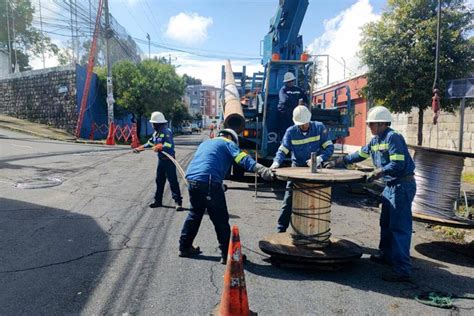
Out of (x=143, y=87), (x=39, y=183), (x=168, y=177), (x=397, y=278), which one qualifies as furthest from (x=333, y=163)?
(x=143, y=87)

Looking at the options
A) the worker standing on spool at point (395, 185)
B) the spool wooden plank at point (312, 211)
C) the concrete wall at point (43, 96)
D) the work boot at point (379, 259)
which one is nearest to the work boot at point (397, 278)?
the worker standing on spool at point (395, 185)

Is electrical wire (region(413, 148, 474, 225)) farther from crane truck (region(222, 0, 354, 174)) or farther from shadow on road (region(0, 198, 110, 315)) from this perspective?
shadow on road (region(0, 198, 110, 315))

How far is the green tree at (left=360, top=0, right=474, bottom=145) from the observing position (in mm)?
9781

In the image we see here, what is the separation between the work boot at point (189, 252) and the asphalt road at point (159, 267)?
131 mm

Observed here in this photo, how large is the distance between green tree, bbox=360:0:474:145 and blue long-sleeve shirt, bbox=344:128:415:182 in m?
5.90

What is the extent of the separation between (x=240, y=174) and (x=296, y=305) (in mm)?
7717

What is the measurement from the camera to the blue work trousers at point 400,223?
454 centimetres

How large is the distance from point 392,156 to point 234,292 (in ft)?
7.82

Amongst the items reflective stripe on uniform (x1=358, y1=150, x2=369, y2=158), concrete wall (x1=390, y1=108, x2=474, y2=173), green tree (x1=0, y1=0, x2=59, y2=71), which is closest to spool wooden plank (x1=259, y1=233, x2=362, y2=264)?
reflective stripe on uniform (x1=358, y1=150, x2=369, y2=158)

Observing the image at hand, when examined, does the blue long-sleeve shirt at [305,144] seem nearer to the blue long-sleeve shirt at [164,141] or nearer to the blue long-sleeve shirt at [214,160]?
the blue long-sleeve shirt at [214,160]

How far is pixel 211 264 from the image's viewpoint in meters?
4.94

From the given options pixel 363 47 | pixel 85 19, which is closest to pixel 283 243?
pixel 363 47

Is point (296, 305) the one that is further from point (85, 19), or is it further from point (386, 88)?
point (85, 19)

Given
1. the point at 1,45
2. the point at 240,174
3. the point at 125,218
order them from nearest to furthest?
the point at 125,218, the point at 240,174, the point at 1,45
